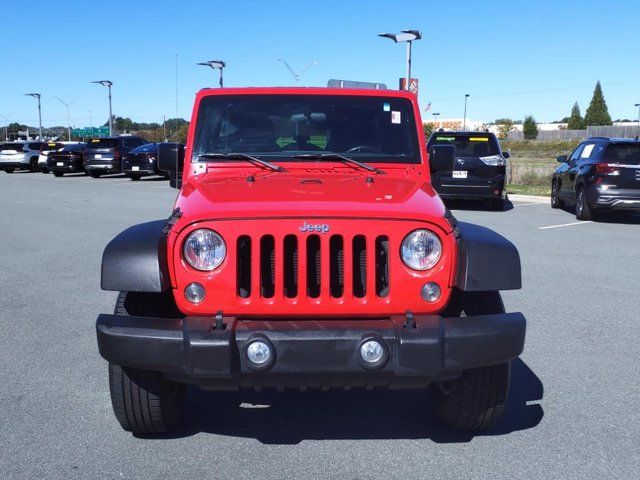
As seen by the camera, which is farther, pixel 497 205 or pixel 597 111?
pixel 597 111

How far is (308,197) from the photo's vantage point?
3609 millimetres

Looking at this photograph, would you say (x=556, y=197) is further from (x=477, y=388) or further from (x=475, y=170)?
(x=477, y=388)

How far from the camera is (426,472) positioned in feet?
11.4

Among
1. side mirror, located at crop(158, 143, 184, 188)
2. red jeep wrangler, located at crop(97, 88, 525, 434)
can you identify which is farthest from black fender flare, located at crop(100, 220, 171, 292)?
side mirror, located at crop(158, 143, 184, 188)

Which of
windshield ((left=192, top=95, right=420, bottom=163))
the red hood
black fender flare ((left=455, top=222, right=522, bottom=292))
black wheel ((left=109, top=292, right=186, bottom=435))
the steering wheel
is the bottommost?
black wheel ((left=109, top=292, right=186, bottom=435))

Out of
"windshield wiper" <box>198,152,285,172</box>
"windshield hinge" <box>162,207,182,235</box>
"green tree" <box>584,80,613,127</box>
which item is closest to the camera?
"windshield hinge" <box>162,207,182,235</box>

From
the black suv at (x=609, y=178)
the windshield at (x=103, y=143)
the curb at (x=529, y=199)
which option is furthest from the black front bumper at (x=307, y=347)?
the windshield at (x=103, y=143)

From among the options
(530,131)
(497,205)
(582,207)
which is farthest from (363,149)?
(530,131)

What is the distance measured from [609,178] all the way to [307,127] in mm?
10357

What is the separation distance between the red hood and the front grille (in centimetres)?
13

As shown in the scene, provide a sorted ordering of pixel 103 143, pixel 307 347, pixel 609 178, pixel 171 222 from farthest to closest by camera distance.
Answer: pixel 103 143, pixel 609 178, pixel 171 222, pixel 307 347

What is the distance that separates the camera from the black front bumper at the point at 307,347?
314 cm

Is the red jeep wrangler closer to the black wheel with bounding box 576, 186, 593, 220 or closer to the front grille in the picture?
the front grille

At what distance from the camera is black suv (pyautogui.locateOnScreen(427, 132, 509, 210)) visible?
1532cm
